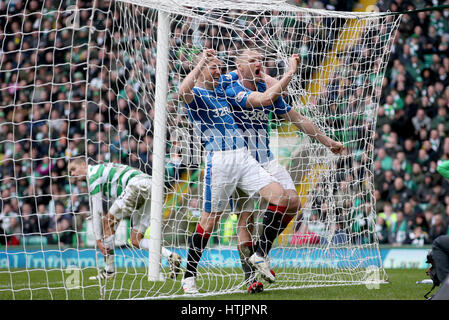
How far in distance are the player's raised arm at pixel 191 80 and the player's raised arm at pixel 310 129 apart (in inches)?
34.5

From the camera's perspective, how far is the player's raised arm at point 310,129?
5605 mm

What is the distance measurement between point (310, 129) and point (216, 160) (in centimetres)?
98

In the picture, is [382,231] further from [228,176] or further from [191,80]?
[191,80]

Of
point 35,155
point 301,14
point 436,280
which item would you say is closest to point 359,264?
point 436,280

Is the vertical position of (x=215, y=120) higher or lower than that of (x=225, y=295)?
higher

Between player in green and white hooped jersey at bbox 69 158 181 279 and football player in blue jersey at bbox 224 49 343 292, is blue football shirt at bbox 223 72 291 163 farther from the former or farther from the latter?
player in green and white hooped jersey at bbox 69 158 181 279

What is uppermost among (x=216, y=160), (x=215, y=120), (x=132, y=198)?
(x=215, y=120)

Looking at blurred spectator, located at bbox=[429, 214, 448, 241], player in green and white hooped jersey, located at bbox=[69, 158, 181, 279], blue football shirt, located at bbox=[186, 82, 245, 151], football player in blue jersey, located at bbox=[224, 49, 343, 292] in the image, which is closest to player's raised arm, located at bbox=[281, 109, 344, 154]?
football player in blue jersey, located at bbox=[224, 49, 343, 292]

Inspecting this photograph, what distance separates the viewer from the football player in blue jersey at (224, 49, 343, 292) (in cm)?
534

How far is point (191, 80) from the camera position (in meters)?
5.09

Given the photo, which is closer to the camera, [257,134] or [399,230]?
[257,134]

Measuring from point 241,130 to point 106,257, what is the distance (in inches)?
86.5

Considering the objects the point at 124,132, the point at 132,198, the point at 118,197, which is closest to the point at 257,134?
the point at 132,198

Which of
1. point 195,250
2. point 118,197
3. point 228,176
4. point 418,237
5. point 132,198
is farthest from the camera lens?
point 418,237
